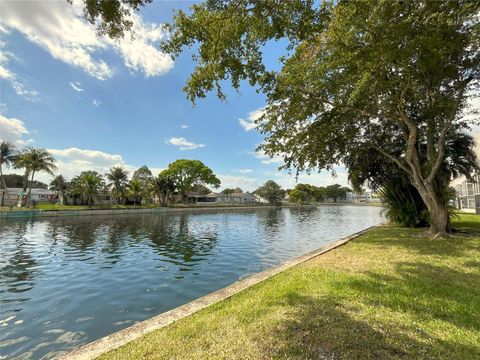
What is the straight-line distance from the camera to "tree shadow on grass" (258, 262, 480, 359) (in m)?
3.13

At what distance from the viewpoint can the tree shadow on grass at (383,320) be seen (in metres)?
3.13

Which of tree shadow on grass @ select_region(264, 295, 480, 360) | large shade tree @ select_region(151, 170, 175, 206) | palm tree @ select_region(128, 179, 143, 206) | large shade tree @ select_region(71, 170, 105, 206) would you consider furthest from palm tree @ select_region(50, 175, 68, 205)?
tree shadow on grass @ select_region(264, 295, 480, 360)

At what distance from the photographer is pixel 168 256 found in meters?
12.2

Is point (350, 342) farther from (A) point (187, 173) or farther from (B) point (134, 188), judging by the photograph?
(A) point (187, 173)

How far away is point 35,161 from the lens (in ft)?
131

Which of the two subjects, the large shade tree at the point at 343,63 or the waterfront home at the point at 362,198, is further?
the waterfront home at the point at 362,198

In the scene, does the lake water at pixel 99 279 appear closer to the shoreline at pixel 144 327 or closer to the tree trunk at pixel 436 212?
the shoreline at pixel 144 327

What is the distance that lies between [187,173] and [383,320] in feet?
198

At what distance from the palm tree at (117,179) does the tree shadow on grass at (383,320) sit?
51926 millimetres

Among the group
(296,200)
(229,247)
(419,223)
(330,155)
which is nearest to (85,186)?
(229,247)

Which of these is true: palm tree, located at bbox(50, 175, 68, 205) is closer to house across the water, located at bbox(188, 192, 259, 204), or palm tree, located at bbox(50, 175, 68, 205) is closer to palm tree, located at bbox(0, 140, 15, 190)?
palm tree, located at bbox(0, 140, 15, 190)

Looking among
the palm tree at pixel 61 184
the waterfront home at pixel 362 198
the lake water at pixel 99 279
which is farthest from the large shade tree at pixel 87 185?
the waterfront home at pixel 362 198

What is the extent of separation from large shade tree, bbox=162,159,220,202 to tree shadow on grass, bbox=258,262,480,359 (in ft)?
189

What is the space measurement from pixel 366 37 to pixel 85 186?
160 ft
